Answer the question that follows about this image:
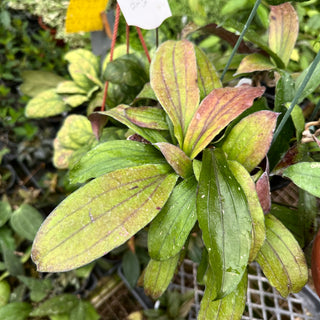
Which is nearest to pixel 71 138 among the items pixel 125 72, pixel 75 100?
pixel 75 100

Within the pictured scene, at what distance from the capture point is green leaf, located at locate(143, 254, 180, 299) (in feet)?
2.09

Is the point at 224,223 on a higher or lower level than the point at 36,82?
lower

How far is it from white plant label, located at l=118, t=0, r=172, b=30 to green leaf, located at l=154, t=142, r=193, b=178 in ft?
0.75

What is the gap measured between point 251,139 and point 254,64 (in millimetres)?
236

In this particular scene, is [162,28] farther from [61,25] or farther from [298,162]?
[298,162]

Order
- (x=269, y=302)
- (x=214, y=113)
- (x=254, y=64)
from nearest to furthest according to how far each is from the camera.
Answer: (x=214, y=113) < (x=254, y=64) < (x=269, y=302)

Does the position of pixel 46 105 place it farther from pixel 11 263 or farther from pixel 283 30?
pixel 283 30

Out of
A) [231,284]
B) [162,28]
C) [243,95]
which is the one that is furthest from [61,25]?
[231,284]

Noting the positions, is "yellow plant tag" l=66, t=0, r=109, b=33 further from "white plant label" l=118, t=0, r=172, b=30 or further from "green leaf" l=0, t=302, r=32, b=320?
"green leaf" l=0, t=302, r=32, b=320

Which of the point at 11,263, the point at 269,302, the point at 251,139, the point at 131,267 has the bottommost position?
the point at 269,302

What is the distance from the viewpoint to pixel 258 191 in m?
A: 0.55

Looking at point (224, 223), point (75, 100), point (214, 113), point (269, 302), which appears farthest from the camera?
point (75, 100)

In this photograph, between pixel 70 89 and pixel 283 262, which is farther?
pixel 70 89

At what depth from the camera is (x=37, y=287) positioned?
1.00m
